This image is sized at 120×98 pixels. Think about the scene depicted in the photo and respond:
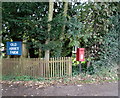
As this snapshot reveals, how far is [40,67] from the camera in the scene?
5.87 metres

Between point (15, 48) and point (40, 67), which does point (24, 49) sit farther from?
point (40, 67)

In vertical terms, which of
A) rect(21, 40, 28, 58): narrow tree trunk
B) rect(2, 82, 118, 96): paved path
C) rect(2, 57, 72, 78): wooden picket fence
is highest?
rect(21, 40, 28, 58): narrow tree trunk

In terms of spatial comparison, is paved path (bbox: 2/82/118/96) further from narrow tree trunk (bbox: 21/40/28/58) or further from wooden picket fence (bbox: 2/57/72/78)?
narrow tree trunk (bbox: 21/40/28/58)

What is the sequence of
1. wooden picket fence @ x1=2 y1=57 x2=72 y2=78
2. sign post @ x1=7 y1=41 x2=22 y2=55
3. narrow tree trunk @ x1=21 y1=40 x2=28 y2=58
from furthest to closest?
narrow tree trunk @ x1=21 y1=40 x2=28 y2=58 → sign post @ x1=7 y1=41 x2=22 y2=55 → wooden picket fence @ x1=2 y1=57 x2=72 y2=78

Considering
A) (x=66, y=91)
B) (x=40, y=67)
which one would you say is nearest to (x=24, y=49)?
(x=40, y=67)

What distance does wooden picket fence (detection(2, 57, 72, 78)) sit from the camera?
5814 millimetres

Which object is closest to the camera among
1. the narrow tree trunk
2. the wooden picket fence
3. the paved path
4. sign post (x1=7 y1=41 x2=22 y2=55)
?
the paved path

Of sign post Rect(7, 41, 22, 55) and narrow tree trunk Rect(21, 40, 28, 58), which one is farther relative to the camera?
narrow tree trunk Rect(21, 40, 28, 58)

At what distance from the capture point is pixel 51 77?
580 centimetres

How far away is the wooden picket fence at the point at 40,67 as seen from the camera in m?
5.81

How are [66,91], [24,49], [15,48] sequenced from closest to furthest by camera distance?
[66,91], [15,48], [24,49]

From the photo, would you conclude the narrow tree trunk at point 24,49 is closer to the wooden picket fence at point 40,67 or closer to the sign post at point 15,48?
the sign post at point 15,48

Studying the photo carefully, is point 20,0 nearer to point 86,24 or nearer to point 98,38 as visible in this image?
point 86,24

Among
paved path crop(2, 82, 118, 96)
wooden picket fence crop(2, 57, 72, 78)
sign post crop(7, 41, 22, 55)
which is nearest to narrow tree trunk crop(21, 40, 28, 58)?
sign post crop(7, 41, 22, 55)
